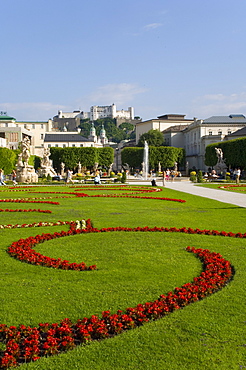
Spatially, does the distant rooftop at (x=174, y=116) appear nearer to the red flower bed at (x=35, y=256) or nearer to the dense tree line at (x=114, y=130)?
the dense tree line at (x=114, y=130)

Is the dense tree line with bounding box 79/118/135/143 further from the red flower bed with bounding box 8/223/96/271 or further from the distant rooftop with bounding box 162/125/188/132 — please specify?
the red flower bed with bounding box 8/223/96/271

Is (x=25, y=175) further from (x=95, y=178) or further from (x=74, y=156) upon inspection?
(x=74, y=156)

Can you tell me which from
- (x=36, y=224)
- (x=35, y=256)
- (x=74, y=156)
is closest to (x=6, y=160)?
(x=74, y=156)

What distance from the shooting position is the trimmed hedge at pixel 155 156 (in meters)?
84.0

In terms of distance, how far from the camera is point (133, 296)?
209 inches

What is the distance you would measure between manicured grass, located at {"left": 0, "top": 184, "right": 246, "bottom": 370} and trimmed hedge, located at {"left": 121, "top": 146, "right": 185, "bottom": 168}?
73954mm

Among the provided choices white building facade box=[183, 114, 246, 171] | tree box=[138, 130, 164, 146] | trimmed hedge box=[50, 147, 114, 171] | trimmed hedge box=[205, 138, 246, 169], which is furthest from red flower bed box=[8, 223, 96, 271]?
tree box=[138, 130, 164, 146]

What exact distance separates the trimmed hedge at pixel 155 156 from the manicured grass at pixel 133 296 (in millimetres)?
73954

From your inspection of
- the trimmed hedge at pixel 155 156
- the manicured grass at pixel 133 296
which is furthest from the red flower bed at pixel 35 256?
the trimmed hedge at pixel 155 156

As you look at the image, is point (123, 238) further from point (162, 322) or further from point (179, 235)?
point (162, 322)

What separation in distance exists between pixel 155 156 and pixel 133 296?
79.4 meters

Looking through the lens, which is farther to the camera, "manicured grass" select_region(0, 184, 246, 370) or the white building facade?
the white building facade

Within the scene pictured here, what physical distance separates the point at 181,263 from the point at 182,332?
2679 millimetres

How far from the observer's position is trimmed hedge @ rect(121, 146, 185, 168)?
8400cm
